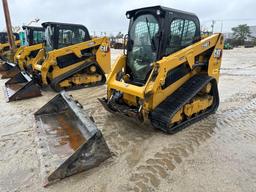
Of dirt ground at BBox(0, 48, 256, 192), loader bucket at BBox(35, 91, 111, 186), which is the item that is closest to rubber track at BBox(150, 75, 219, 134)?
dirt ground at BBox(0, 48, 256, 192)

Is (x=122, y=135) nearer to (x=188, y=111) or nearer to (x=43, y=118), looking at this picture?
(x=188, y=111)

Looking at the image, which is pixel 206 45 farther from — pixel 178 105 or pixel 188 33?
pixel 178 105

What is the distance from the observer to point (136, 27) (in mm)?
3906

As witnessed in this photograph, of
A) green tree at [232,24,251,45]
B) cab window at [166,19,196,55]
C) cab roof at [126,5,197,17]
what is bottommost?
green tree at [232,24,251,45]

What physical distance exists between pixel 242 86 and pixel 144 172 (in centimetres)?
566

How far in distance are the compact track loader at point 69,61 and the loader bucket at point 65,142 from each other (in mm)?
2641

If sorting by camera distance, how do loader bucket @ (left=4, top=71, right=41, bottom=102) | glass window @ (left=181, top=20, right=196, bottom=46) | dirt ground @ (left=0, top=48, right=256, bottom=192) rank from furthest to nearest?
loader bucket @ (left=4, top=71, right=41, bottom=102) < glass window @ (left=181, top=20, right=196, bottom=46) < dirt ground @ (left=0, top=48, right=256, bottom=192)

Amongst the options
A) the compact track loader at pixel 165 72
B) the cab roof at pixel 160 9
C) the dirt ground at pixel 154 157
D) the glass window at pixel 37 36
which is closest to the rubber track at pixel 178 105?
the compact track loader at pixel 165 72

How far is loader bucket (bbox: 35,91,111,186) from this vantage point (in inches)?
92.6

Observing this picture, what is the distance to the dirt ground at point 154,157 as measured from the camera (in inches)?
90.8

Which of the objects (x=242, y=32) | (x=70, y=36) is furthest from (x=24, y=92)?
(x=242, y=32)

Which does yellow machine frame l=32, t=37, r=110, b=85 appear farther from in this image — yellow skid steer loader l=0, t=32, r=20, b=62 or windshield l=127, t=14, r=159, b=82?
yellow skid steer loader l=0, t=32, r=20, b=62

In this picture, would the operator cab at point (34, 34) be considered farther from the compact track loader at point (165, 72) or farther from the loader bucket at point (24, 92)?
the compact track loader at point (165, 72)

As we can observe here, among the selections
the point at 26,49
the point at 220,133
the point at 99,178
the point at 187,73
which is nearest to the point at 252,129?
the point at 220,133
